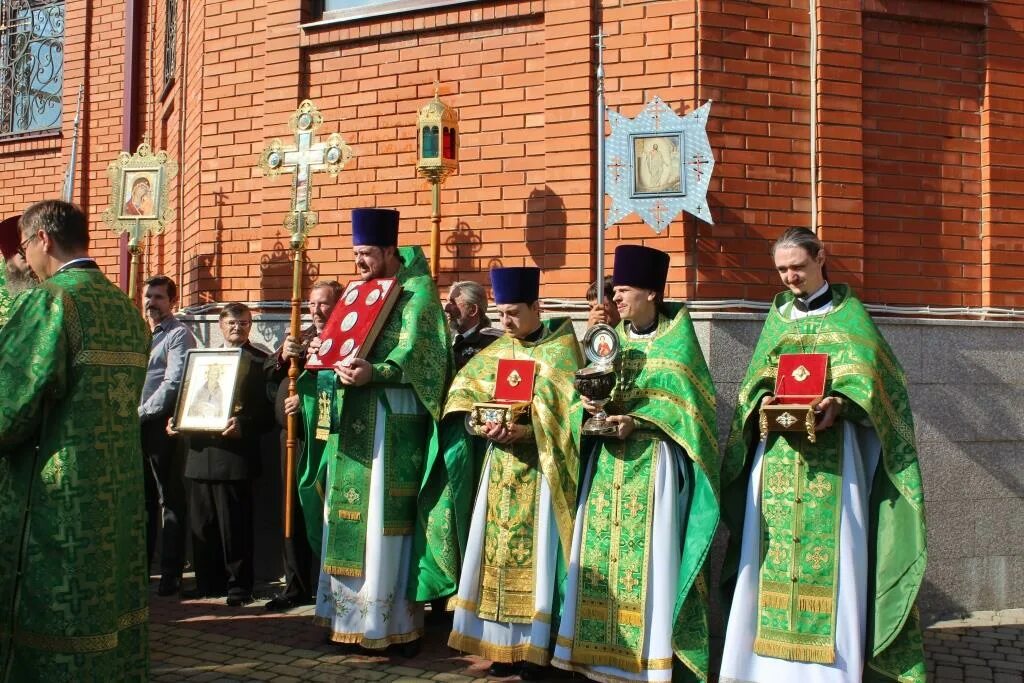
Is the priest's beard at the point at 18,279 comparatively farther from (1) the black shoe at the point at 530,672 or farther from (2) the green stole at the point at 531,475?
(1) the black shoe at the point at 530,672

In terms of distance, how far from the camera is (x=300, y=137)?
308 inches

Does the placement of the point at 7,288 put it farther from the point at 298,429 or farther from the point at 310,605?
the point at 310,605

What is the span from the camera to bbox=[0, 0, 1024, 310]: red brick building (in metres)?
7.12

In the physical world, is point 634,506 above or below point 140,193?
below

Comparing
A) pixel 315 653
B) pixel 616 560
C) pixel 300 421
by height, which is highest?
pixel 300 421

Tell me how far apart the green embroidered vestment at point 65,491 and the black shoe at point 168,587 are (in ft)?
Result: 10.5

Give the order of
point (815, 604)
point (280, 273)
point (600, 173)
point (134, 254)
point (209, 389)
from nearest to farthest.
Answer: point (815, 604)
point (600, 173)
point (209, 389)
point (280, 273)
point (134, 254)

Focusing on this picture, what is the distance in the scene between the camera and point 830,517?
205 inches

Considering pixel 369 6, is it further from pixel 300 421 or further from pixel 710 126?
pixel 300 421

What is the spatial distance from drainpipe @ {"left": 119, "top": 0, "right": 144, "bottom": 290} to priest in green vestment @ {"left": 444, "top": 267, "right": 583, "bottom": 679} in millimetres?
7265

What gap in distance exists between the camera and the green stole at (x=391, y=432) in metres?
6.20

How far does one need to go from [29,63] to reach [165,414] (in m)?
7.40

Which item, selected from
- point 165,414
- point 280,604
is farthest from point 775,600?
point 165,414

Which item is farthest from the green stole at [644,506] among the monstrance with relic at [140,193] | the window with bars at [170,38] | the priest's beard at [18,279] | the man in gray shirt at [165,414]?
the window with bars at [170,38]
